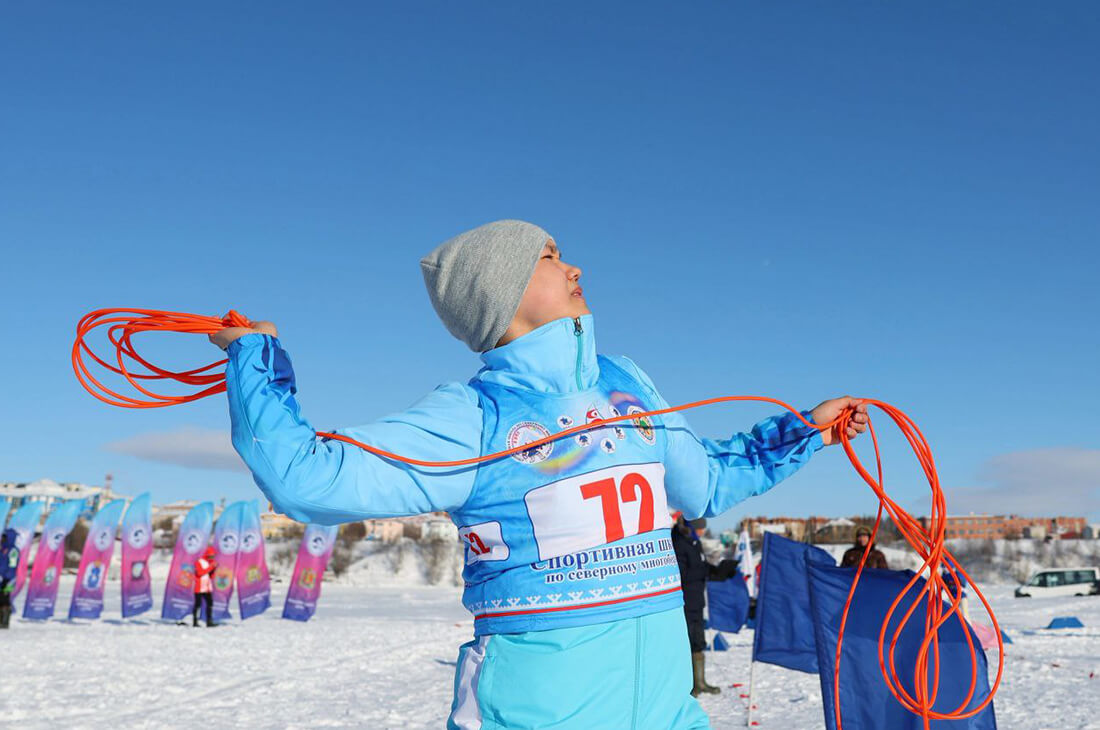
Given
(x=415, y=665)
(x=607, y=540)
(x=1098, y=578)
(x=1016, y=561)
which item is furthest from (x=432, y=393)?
(x=1016, y=561)

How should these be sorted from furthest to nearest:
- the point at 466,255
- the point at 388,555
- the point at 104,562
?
the point at 388,555 → the point at 104,562 → the point at 466,255

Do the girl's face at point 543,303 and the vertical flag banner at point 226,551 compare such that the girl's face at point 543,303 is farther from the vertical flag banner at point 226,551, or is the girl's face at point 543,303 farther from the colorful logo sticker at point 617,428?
the vertical flag banner at point 226,551

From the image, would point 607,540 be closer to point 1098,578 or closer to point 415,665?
point 415,665

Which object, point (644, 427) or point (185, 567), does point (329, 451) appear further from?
point (185, 567)

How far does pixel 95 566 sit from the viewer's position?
16922 millimetres

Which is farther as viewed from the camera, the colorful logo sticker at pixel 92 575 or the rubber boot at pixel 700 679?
the colorful logo sticker at pixel 92 575

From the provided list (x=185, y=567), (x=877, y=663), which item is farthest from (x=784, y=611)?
(x=185, y=567)

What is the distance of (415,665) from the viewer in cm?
1118

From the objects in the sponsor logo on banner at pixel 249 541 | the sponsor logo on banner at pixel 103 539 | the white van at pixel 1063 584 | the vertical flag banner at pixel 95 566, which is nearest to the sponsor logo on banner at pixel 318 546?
the sponsor logo on banner at pixel 249 541

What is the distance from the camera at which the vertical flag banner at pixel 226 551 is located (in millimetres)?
17516

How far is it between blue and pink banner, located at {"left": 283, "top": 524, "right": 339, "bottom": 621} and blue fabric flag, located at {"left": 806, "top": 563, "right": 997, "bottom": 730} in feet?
45.2

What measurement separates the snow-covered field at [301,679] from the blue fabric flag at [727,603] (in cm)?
40

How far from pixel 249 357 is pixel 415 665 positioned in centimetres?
1032

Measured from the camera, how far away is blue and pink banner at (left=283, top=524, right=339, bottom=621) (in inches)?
692
